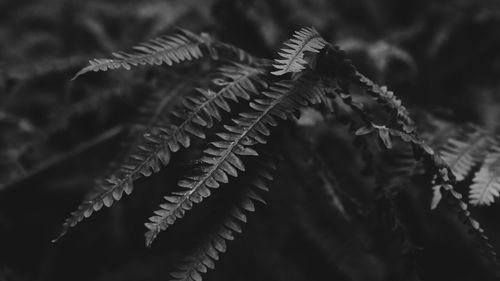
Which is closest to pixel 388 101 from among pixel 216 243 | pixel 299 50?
pixel 299 50

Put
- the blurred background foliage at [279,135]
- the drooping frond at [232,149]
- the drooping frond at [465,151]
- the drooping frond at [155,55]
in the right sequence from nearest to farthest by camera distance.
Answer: the drooping frond at [232,149] < the drooping frond at [155,55] < the drooping frond at [465,151] < the blurred background foliage at [279,135]

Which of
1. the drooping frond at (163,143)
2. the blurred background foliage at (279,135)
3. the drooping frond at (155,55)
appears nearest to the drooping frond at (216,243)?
the drooping frond at (163,143)

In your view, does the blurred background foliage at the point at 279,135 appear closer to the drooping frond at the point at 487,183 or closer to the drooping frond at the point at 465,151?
the drooping frond at the point at 465,151

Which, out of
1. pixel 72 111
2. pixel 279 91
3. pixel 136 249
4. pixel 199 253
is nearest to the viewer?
pixel 199 253

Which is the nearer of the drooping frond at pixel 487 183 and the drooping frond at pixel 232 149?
the drooping frond at pixel 232 149

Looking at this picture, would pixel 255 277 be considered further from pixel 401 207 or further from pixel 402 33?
pixel 402 33

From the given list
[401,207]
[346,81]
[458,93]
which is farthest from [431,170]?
[458,93]

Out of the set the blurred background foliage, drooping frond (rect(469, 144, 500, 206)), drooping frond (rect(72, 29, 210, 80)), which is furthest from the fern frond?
drooping frond (rect(72, 29, 210, 80))

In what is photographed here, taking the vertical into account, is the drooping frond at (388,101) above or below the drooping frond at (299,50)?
above
